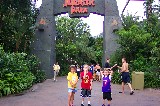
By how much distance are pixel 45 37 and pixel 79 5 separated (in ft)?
12.7

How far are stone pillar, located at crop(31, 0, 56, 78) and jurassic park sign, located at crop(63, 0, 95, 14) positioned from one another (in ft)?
4.94

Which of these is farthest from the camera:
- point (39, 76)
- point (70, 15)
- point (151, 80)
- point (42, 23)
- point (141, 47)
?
point (42, 23)

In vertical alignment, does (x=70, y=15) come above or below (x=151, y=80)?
above

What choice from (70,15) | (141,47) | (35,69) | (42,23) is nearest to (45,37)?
(42,23)

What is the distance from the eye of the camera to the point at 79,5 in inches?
884

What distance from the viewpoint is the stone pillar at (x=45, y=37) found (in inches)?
893

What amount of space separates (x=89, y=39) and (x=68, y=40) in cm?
752

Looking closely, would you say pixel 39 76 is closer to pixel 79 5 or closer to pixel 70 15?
pixel 70 15

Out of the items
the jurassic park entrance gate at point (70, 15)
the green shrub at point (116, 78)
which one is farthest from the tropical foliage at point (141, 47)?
the jurassic park entrance gate at point (70, 15)

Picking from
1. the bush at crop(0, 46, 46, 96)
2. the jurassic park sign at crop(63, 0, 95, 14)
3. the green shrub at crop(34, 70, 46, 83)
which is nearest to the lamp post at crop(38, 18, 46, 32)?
the jurassic park sign at crop(63, 0, 95, 14)

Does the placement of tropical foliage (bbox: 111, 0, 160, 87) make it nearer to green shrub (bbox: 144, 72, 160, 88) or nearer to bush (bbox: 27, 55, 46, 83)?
green shrub (bbox: 144, 72, 160, 88)

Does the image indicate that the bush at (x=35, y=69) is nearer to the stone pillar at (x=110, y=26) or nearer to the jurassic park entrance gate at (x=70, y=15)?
the jurassic park entrance gate at (x=70, y=15)

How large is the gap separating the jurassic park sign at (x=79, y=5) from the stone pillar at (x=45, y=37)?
1.51 metres

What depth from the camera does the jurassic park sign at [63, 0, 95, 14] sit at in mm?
22234
